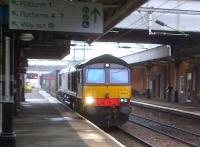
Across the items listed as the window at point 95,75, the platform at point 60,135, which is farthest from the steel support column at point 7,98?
the window at point 95,75

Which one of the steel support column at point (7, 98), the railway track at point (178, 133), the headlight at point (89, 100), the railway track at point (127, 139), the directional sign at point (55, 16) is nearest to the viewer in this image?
the steel support column at point (7, 98)

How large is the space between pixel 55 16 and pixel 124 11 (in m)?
2.25

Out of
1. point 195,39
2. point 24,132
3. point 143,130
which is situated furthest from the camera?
point 195,39

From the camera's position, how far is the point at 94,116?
19656 millimetres

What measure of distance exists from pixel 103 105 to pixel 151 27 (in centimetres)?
1084

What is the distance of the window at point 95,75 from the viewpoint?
2009 centimetres

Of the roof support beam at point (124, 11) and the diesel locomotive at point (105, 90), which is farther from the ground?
the roof support beam at point (124, 11)

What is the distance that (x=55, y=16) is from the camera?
13.2 metres

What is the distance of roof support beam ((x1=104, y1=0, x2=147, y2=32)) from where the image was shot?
1307 cm

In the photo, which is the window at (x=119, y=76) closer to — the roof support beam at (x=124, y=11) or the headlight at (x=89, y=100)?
the headlight at (x=89, y=100)

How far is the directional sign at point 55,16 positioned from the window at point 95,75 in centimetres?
636

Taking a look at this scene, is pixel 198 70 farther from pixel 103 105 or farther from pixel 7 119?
pixel 7 119

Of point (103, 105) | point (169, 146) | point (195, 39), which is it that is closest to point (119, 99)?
point (103, 105)

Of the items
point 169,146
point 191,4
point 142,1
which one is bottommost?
point 169,146
